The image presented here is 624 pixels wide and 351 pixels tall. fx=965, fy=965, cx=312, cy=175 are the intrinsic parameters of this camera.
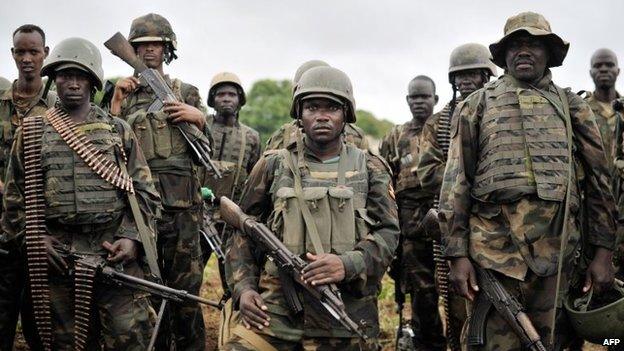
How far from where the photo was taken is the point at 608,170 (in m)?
6.20

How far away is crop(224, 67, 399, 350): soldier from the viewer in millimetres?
5652

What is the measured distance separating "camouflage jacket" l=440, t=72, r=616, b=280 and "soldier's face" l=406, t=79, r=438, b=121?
3795mm

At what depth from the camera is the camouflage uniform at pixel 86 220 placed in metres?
6.70

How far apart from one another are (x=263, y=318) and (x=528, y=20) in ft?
8.43

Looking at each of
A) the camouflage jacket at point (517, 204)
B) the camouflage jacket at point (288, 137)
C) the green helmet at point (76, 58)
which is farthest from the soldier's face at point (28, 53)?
the camouflage jacket at point (517, 204)

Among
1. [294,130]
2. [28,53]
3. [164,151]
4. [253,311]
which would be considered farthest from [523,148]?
[28,53]

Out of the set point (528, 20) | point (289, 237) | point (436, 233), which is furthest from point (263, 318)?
point (528, 20)

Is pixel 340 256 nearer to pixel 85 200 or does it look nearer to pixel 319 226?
pixel 319 226

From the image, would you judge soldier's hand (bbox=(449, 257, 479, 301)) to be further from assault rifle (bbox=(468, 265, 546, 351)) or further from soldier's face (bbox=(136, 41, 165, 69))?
soldier's face (bbox=(136, 41, 165, 69))

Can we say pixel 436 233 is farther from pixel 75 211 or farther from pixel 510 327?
pixel 75 211

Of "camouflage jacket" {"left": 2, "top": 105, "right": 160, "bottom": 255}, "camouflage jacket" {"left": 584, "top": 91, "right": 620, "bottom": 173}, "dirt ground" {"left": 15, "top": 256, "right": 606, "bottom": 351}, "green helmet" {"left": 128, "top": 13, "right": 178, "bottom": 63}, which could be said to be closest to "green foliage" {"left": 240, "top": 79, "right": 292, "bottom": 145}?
"dirt ground" {"left": 15, "top": 256, "right": 606, "bottom": 351}

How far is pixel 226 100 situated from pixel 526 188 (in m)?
6.27

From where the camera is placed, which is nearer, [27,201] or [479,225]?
[479,225]

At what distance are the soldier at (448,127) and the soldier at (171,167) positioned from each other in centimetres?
205
